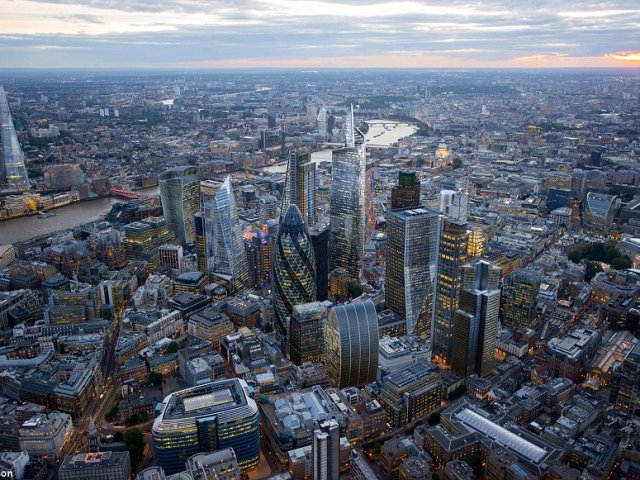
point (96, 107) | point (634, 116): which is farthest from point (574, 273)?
point (96, 107)

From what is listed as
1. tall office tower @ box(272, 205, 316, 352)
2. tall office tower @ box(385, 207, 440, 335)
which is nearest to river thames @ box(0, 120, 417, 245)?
tall office tower @ box(272, 205, 316, 352)

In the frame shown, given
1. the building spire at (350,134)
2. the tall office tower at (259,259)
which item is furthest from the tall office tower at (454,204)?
the tall office tower at (259,259)

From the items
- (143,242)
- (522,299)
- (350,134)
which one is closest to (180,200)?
(143,242)

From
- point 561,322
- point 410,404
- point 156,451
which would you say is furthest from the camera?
point 561,322

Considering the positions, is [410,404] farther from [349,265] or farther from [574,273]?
[574,273]

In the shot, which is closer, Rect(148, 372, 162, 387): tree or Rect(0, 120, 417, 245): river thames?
Rect(148, 372, 162, 387): tree

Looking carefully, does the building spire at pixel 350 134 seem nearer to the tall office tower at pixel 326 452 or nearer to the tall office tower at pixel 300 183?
the tall office tower at pixel 300 183

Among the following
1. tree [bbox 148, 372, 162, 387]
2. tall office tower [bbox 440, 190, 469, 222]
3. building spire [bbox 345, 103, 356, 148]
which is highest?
building spire [bbox 345, 103, 356, 148]

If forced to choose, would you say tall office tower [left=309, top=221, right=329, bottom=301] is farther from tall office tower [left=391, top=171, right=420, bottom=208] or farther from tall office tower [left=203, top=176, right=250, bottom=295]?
tall office tower [left=203, top=176, right=250, bottom=295]
